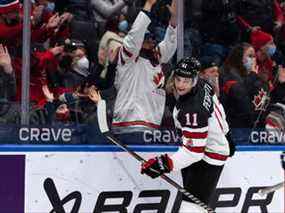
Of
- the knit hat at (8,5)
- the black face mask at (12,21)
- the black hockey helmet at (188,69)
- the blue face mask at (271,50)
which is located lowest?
the blue face mask at (271,50)

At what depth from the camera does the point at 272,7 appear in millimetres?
5332

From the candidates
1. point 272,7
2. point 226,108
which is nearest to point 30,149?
point 226,108

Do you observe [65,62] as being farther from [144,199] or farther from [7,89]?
[144,199]

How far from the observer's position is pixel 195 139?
4227mm

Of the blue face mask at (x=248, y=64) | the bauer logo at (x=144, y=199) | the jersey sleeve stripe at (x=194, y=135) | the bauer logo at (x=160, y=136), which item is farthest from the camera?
the blue face mask at (x=248, y=64)

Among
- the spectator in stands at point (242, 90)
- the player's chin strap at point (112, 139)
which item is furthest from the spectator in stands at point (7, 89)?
the spectator in stands at point (242, 90)

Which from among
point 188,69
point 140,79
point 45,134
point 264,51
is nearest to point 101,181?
point 45,134

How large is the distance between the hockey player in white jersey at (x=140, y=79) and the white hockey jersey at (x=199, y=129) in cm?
39

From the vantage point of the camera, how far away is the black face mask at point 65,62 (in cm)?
449

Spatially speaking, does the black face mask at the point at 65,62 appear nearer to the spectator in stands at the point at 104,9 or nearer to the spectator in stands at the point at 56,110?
the spectator in stands at the point at 56,110

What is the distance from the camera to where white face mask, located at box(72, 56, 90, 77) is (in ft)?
14.9

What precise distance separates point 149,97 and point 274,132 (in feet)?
3.33

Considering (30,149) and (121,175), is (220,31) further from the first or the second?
(30,149)

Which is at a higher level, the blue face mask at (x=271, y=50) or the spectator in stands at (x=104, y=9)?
the spectator in stands at (x=104, y=9)
